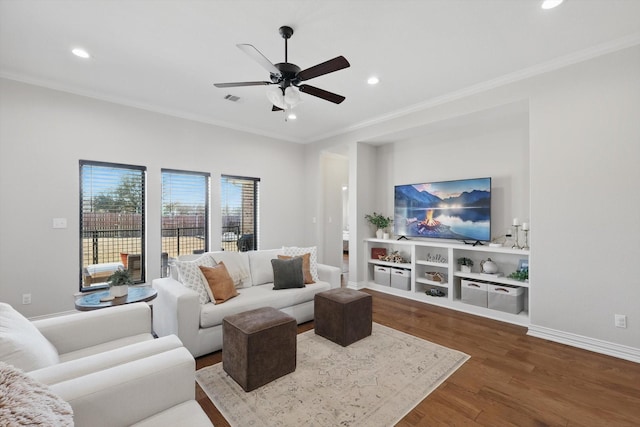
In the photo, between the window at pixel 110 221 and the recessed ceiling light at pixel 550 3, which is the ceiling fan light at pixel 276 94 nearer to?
the recessed ceiling light at pixel 550 3

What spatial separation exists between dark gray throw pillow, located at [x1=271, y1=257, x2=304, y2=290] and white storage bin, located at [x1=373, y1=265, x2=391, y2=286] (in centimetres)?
196

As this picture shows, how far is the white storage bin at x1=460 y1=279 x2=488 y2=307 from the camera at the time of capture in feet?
12.4

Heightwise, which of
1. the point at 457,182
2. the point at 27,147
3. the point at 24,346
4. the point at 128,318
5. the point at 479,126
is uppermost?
the point at 479,126

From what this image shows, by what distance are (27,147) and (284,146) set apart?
3.81 meters

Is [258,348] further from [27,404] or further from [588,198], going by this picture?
[588,198]

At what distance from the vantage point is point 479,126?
13.8 feet

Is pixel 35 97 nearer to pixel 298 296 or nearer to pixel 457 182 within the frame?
pixel 298 296

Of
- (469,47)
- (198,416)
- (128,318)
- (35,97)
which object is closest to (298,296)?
(128,318)

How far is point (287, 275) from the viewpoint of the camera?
347 centimetres

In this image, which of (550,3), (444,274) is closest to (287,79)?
(550,3)

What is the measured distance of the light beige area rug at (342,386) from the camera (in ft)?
6.26

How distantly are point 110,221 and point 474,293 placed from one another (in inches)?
205

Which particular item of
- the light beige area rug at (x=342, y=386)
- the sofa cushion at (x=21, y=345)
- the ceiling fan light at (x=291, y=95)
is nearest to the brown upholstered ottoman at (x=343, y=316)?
the light beige area rug at (x=342, y=386)

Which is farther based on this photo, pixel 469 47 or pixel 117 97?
pixel 117 97
